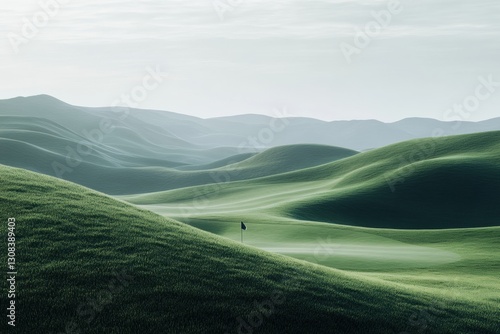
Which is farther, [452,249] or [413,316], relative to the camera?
[452,249]

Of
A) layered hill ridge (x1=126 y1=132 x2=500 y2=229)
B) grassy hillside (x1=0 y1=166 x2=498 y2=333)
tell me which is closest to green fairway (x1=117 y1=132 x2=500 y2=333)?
layered hill ridge (x1=126 y1=132 x2=500 y2=229)

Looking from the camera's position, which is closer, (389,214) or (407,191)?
(389,214)

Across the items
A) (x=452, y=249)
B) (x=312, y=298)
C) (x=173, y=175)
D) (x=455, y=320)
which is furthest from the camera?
(x=173, y=175)

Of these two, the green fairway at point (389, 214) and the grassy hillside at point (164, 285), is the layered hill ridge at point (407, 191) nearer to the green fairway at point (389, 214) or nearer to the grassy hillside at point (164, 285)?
the green fairway at point (389, 214)

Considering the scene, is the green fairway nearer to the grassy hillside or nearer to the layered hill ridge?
the layered hill ridge

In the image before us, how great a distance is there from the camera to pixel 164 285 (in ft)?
51.9

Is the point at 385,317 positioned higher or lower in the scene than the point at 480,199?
higher

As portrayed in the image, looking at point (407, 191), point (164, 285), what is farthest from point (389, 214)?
point (164, 285)

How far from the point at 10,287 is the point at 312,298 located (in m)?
8.97

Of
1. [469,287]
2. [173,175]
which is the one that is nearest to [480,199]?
[469,287]

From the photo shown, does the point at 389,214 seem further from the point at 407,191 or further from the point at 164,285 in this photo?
the point at 164,285

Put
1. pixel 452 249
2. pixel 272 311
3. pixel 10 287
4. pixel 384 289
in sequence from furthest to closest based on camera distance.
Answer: pixel 452 249 < pixel 384 289 < pixel 272 311 < pixel 10 287

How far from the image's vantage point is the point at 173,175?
19725 centimetres

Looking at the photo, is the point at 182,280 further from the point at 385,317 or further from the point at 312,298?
the point at 385,317
